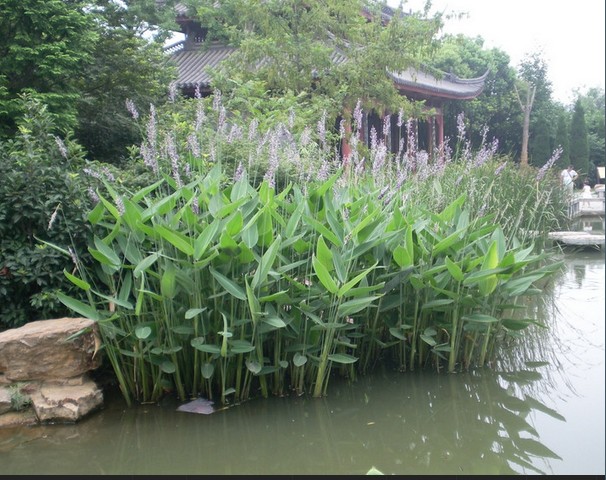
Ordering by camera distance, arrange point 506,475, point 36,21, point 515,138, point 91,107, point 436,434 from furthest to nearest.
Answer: point 515,138
point 91,107
point 36,21
point 436,434
point 506,475

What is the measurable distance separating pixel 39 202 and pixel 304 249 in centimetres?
106

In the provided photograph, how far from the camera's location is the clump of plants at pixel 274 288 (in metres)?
2.20

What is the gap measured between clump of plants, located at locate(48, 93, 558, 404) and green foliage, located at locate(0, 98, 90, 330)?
125mm

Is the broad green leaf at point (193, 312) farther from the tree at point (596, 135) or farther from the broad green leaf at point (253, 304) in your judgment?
the tree at point (596, 135)

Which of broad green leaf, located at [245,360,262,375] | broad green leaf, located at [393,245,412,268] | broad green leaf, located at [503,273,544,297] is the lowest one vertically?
broad green leaf, located at [245,360,262,375]

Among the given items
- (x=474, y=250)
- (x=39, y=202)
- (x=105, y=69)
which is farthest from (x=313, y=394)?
(x=105, y=69)

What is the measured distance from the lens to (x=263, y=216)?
2328 mm

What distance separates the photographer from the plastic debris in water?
7.51ft

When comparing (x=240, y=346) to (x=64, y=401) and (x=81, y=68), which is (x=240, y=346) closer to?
(x=64, y=401)

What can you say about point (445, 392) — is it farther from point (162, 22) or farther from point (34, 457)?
point (162, 22)

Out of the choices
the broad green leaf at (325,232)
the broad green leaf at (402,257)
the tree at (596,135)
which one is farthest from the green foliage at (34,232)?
the tree at (596,135)

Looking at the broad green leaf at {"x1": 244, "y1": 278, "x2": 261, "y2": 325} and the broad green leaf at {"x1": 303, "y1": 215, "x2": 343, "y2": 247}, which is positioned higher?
the broad green leaf at {"x1": 303, "y1": 215, "x2": 343, "y2": 247}

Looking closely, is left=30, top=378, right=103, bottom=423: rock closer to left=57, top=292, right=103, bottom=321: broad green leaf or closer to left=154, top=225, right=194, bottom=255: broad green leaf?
left=57, top=292, right=103, bottom=321: broad green leaf

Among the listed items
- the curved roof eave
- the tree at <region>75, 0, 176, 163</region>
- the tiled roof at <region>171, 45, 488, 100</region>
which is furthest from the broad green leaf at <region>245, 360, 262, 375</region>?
the curved roof eave
